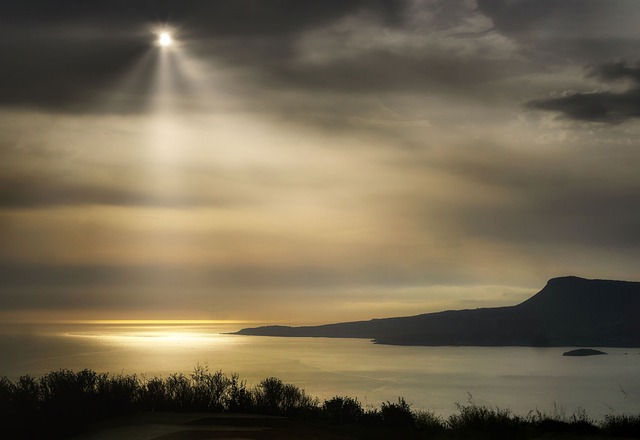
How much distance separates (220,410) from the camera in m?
15.1

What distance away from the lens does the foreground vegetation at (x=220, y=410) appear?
505 inches

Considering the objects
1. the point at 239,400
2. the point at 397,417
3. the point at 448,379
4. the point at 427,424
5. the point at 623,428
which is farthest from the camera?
the point at 448,379

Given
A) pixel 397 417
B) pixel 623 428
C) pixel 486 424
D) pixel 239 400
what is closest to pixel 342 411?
pixel 397 417

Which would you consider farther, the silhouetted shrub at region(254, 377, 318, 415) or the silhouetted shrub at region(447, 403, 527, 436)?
the silhouetted shrub at region(254, 377, 318, 415)

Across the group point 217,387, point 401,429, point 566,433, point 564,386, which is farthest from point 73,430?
point 564,386

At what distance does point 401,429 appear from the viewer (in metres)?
13.6

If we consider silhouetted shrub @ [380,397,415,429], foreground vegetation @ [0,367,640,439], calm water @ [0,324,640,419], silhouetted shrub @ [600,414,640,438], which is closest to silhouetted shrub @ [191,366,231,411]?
foreground vegetation @ [0,367,640,439]

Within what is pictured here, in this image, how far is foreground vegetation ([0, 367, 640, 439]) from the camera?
12836 millimetres

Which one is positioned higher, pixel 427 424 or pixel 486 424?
pixel 486 424

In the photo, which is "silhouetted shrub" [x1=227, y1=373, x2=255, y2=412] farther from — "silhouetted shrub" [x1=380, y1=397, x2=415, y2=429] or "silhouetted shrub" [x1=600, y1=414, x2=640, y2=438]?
"silhouetted shrub" [x1=600, y1=414, x2=640, y2=438]

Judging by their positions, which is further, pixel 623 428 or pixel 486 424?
pixel 623 428

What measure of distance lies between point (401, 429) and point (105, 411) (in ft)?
19.3

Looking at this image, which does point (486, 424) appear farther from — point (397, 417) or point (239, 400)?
point (239, 400)

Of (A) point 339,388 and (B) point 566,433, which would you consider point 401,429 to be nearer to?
(B) point 566,433
